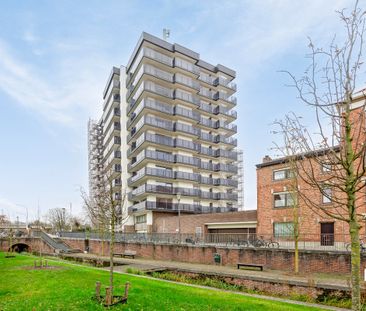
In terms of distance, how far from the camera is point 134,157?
57469mm

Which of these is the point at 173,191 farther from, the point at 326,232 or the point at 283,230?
the point at 326,232

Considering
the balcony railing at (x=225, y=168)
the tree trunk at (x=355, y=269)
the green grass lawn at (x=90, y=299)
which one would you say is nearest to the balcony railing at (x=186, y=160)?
the balcony railing at (x=225, y=168)

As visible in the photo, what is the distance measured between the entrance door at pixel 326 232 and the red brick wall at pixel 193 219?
29.8 ft

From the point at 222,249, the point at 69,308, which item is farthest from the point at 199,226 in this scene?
the point at 69,308

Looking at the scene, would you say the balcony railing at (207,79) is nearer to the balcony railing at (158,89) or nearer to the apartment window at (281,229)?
the balcony railing at (158,89)

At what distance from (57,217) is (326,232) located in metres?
75.3

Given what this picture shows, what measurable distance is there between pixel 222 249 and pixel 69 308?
17179 millimetres

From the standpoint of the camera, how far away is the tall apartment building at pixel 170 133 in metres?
51.2

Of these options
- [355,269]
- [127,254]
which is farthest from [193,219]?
[355,269]

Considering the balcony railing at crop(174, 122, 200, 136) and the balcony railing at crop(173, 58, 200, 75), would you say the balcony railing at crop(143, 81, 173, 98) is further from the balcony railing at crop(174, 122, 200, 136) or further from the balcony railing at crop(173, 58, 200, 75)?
the balcony railing at crop(174, 122, 200, 136)

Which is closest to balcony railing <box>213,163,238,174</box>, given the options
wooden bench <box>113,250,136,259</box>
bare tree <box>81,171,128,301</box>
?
wooden bench <box>113,250,136,259</box>

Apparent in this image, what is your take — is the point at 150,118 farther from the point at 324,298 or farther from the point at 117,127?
the point at 324,298

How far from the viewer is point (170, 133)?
53.9 m

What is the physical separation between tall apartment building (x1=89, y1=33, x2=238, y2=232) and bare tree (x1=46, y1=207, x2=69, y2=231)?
28228mm
